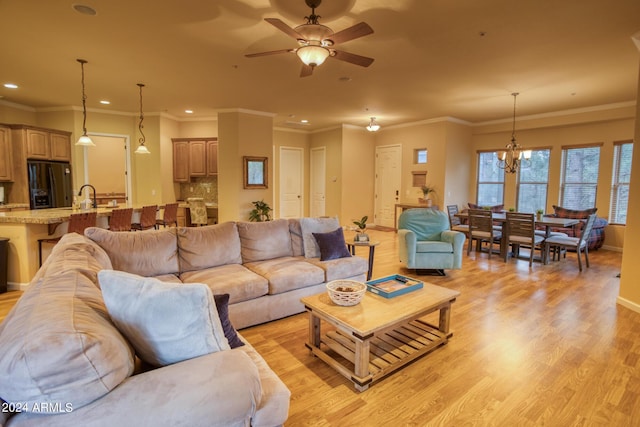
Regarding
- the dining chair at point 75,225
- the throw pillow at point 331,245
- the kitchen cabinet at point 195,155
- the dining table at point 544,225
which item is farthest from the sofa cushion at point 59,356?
the kitchen cabinet at point 195,155

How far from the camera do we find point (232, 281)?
294 cm

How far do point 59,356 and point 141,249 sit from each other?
217 cm

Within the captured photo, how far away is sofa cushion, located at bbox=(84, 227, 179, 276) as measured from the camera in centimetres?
283

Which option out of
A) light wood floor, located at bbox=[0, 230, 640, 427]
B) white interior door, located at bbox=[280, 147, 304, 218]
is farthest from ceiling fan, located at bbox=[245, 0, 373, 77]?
white interior door, located at bbox=[280, 147, 304, 218]

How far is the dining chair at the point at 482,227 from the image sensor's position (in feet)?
18.7

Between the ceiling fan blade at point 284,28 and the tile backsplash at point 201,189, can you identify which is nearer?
the ceiling fan blade at point 284,28

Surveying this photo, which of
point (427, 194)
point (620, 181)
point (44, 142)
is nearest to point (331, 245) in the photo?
point (427, 194)

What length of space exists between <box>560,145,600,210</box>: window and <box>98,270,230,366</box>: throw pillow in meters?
8.24

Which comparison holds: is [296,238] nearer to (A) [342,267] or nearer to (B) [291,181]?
(A) [342,267]

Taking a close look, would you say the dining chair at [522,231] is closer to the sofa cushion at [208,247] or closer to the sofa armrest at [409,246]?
the sofa armrest at [409,246]

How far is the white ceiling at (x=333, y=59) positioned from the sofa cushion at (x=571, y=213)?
2043mm

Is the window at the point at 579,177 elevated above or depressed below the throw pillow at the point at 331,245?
above

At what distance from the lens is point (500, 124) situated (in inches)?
310

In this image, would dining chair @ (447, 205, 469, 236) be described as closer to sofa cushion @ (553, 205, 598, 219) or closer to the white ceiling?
sofa cushion @ (553, 205, 598, 219)
